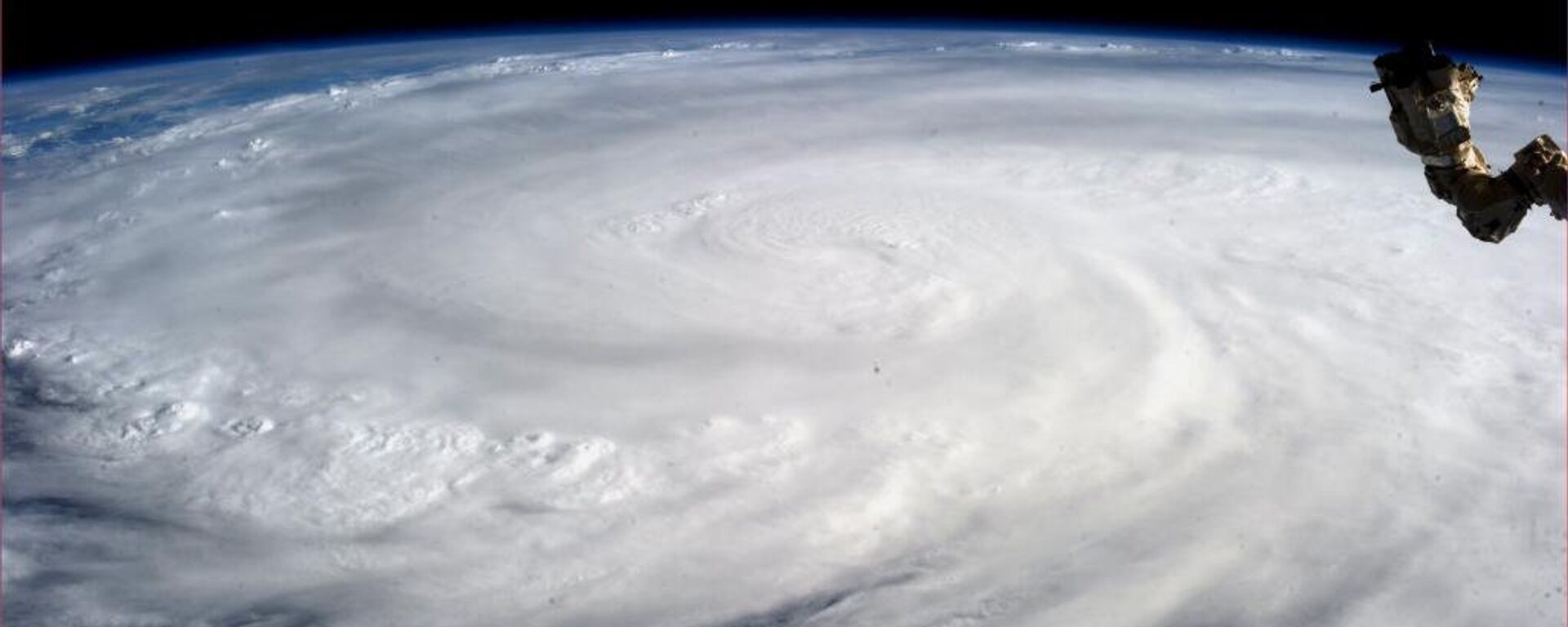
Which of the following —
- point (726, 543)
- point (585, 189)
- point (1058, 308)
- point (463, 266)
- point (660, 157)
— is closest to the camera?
point (726, 543)

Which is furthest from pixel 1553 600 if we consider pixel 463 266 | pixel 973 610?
pixel 463 266

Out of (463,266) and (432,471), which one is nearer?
(432,471)

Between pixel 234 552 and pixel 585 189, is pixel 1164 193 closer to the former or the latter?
pixel 585 189

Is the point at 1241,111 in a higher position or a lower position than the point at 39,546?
higher

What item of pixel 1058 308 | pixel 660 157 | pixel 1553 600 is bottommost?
pixel 1553 600

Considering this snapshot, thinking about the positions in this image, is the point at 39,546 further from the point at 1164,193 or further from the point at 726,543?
the point at 1164,193

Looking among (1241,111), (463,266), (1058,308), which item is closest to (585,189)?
(463,266)

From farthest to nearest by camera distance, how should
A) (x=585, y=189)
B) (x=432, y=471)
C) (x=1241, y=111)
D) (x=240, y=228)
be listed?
1. (x=1241, y=111)
2. (x=585, y=189)
3. (x=240, y=228)
4. (x=432, y=471)
